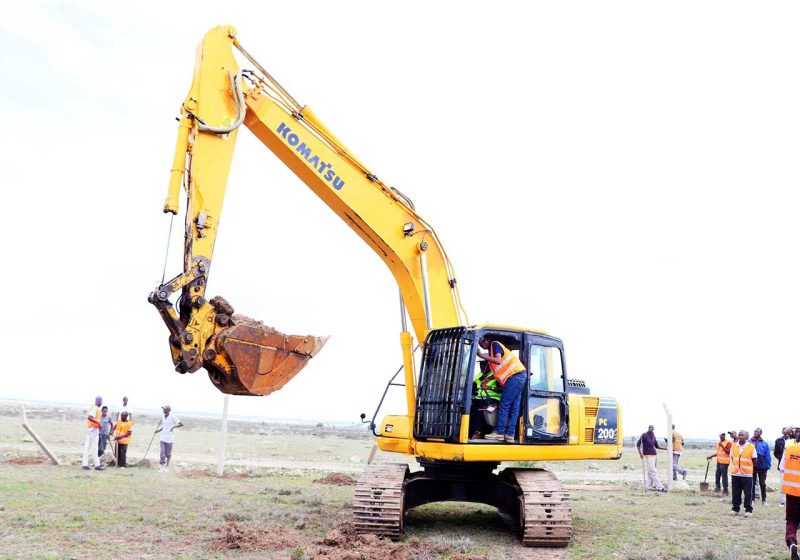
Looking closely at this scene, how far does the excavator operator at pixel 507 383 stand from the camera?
31.8 feet

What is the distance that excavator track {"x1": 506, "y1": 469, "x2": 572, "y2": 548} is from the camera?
938cm

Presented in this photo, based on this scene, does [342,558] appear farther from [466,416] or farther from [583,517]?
[583,517]

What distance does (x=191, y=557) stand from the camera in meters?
8.09

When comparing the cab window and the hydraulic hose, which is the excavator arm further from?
the cab window

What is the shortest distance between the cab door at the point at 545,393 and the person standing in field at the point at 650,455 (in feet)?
29.3

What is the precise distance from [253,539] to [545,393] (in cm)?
436

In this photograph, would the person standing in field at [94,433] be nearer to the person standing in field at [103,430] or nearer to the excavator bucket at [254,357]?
the person standing in field at [103,430]

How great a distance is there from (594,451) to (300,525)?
4.38 m

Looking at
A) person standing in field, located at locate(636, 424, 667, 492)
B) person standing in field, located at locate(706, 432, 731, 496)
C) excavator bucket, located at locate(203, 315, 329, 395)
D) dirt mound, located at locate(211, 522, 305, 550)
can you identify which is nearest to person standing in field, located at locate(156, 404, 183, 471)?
dirt mound, located at locate(211, 522, 305, 550)

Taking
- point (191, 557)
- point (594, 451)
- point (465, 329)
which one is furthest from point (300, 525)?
point (594, 451)

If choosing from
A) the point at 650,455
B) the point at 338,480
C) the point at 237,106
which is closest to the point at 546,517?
the point at 237,106

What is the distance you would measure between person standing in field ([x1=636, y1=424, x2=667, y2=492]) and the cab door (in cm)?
894

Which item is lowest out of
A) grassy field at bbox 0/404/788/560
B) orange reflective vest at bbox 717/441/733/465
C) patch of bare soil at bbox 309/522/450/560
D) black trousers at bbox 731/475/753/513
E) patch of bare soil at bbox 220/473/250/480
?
patch of bare soil at bbox 220/473/250/480

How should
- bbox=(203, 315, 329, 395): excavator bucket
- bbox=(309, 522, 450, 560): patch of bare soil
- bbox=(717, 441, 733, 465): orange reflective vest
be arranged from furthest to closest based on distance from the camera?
bbox=(717, 441, 733, 465): orange reflective vest < bbox=(203, 315, 329, 395): excavator bucket < bbox=(309, 522, 450, 560): patch of bare soil
